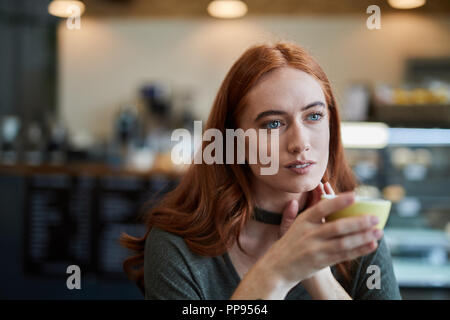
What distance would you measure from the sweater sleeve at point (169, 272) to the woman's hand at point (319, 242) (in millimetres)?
236

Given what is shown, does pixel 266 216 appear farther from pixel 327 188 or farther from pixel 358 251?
pixel 358 251

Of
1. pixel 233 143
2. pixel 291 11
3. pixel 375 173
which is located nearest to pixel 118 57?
pixel 291 11

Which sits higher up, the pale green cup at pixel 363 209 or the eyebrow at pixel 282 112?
the eyebrow at pixel 282 112

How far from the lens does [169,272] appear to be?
770mm

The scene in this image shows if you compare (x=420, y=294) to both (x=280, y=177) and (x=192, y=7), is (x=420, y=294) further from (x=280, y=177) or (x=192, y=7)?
(x=192, y=7)

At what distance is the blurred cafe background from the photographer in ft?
9.78

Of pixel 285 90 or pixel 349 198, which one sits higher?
pixel 285 90

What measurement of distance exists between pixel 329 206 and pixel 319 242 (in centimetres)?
5

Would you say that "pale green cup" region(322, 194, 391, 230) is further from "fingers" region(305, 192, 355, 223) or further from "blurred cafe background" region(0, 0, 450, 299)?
"blurred cafe background" region(0, 0, 450, 299)

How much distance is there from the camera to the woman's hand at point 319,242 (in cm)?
49

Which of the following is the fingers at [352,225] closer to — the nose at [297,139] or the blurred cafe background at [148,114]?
the nose at [297,139]

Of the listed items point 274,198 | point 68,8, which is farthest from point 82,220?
point 274,198

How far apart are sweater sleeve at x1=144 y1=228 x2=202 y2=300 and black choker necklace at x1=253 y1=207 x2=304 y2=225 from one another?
0.49ft

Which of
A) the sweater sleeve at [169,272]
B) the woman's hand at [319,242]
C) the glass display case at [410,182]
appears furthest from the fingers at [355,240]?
the glass display case at [410,182]
